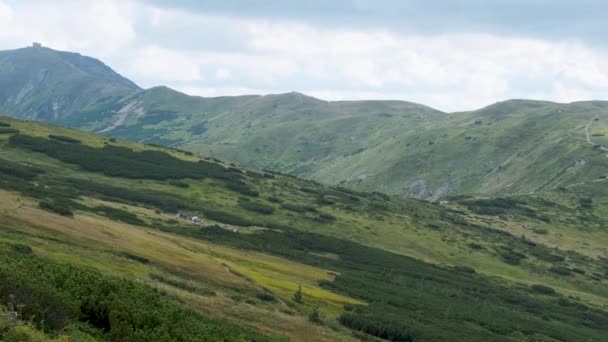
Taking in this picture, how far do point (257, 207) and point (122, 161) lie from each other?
37540 mm

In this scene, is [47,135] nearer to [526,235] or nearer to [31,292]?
[526,235]

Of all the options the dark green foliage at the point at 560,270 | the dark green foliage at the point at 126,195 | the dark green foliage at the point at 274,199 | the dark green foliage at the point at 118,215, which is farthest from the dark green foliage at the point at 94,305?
the dark green foliage at the point at 560,270

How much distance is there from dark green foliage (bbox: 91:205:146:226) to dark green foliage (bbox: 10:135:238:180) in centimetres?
4339

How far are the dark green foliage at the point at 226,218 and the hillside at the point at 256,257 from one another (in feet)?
1.35

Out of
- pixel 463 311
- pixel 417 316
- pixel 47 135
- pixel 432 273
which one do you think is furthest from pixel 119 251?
pixel 47 135

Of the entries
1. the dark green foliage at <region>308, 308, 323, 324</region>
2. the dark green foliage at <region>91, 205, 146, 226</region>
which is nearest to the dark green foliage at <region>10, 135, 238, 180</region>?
the dark green foliage at <region>91, 205, 146, 226</region>

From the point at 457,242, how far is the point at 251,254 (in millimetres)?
67708

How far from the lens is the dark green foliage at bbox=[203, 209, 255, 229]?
113 meters

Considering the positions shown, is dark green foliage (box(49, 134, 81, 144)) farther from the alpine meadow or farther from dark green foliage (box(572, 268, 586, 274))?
dark green foliage (box(572, 268, 586, 274))

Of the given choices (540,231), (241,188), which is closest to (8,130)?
(241,188)

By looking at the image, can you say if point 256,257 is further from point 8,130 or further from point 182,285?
point 8,130

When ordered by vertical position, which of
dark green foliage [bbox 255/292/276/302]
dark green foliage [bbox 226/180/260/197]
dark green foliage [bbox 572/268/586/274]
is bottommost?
dark green foliage [bbox 255/292/276/302]

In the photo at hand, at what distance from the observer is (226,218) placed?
11438 cm

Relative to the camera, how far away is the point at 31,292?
25719mm
